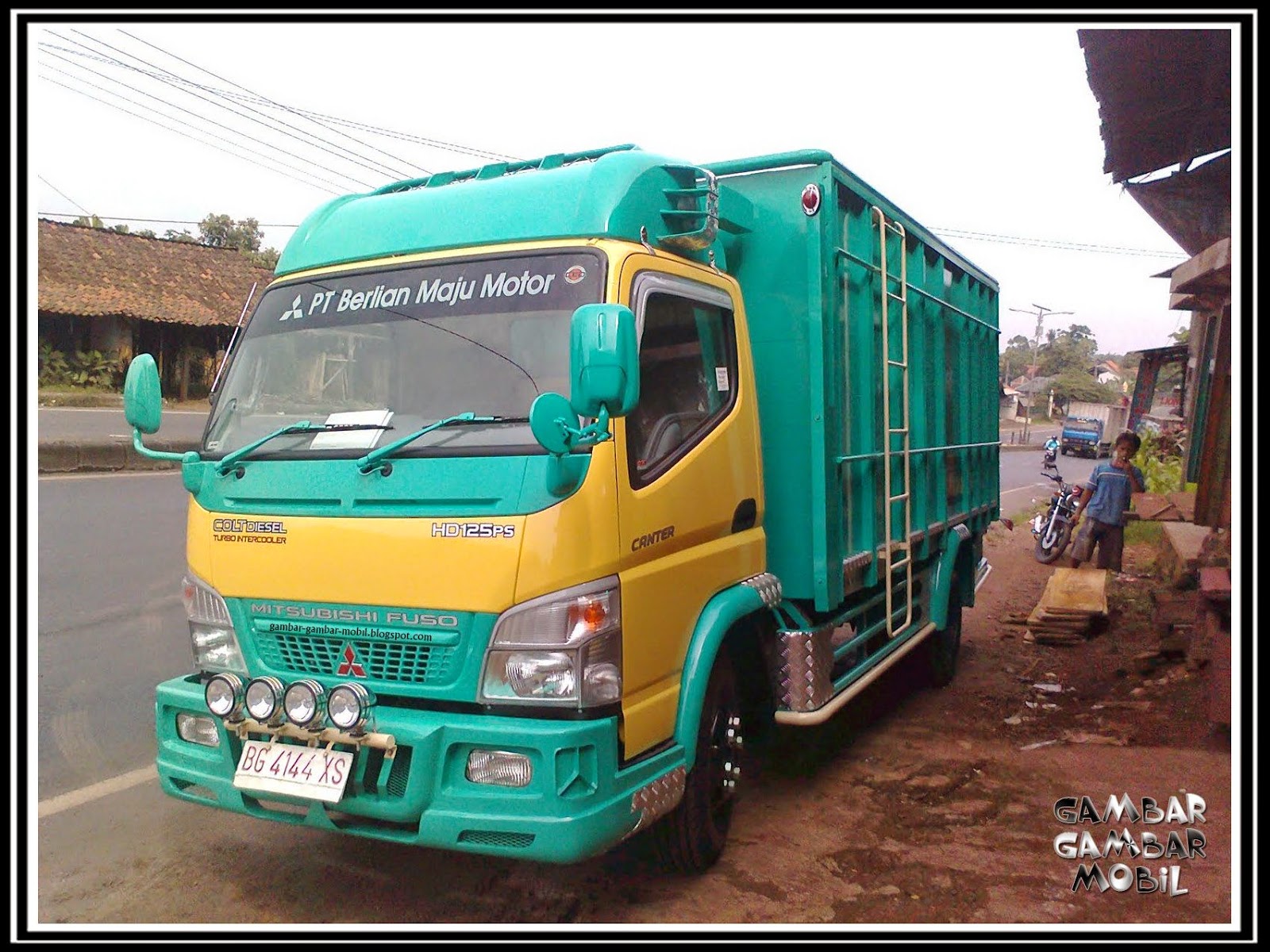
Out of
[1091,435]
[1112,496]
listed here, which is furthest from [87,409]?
[1091,435]

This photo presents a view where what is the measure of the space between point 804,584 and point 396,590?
203cm

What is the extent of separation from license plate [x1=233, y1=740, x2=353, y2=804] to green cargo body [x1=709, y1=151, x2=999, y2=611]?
2.20m

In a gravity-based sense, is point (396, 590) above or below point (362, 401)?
below

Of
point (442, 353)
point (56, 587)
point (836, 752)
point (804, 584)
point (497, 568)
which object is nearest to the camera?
point (497, 568)

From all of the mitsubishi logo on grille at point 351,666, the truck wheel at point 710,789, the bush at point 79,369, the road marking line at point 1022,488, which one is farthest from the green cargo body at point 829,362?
the bush at point 79,369

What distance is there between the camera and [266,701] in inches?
125

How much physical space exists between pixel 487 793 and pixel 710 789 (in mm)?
1110

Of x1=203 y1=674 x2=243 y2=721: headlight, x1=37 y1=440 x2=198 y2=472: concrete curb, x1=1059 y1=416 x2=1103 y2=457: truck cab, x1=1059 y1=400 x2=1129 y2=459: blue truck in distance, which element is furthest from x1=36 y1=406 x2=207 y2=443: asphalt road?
x1=1059 y1=416 x2=1103 y2=457: truck cab

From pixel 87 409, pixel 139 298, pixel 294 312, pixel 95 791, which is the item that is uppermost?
pixel 139 298

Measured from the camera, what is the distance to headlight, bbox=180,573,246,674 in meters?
3.46

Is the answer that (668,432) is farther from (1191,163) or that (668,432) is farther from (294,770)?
(1191,163)
